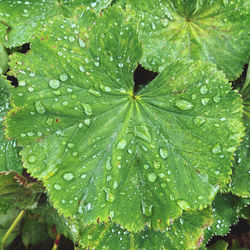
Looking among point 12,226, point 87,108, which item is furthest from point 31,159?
point 12,226

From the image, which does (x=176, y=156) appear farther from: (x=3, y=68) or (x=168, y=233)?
(x=3, y=68)

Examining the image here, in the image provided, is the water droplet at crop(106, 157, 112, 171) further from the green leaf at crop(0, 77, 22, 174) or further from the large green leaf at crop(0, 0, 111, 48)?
the large green leaf at crop(0, 0, 111, 48)

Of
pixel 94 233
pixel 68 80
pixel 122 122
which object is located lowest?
pixel 94 233

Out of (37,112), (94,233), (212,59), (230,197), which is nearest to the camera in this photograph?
(37,112)

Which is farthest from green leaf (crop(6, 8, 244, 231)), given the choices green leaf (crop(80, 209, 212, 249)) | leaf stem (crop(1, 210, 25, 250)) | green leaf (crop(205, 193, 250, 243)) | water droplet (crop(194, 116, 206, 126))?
leaf stem (crop(1, 210, 25, 250))

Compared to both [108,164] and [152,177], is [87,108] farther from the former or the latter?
[152,177]

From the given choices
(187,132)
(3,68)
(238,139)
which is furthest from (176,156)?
(3,68)
